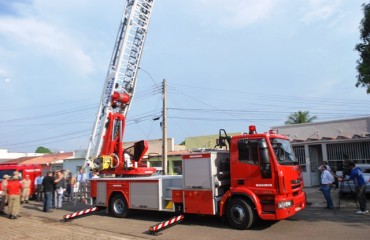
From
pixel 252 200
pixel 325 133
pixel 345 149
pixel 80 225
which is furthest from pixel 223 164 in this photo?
pixel 325 133

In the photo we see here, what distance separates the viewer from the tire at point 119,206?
42.8 ft

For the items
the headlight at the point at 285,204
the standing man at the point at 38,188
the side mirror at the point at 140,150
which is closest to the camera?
the headlight at the point at 285,204

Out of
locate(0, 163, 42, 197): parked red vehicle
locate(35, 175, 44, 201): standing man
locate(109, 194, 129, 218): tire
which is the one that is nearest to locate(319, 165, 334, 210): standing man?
locate(109, 194, 129, 218): tire

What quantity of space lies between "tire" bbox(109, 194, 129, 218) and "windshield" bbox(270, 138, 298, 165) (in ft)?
18.6

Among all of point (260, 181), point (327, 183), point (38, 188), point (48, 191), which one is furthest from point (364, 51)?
point (38, 188)

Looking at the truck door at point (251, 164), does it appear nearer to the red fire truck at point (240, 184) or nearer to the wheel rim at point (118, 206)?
the red fire truck at point (240, 184)

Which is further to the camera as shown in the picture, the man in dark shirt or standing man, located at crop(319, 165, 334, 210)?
the man in dark shirt

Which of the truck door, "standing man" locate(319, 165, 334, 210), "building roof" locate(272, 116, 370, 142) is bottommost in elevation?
"standing man" locate(319, 165, 334, 210)

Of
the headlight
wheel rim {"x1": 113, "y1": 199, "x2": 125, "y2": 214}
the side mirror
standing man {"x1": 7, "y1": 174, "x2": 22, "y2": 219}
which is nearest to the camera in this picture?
the headlight

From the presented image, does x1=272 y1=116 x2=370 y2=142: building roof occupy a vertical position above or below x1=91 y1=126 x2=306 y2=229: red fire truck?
above

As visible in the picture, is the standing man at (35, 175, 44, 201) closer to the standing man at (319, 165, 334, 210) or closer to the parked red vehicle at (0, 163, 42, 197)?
the parked red vehicle at (0, 163, 42, 197)

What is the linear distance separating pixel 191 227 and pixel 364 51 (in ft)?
32.6

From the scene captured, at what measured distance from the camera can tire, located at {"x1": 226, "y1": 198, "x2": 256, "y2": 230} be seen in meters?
9.94

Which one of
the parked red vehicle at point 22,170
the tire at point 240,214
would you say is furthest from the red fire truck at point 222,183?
the parked red vehicle at point 22,170
